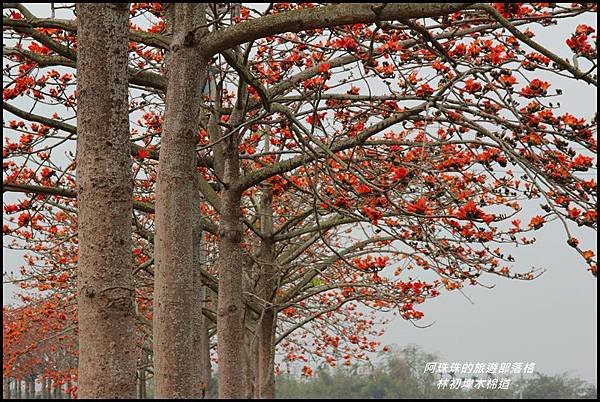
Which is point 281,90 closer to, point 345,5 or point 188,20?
point 188,20

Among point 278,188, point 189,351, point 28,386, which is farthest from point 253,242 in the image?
point 28,386

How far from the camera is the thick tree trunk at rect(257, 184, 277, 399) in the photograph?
7.88 metres

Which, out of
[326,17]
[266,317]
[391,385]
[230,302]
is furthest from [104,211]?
[391,385]

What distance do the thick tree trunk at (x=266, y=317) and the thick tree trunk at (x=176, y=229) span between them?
13.7ft

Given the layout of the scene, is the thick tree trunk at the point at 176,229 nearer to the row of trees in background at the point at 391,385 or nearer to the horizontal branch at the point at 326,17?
the horizontal branch at the point at 326,17

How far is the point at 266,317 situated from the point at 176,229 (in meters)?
4.93

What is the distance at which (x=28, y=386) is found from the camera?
82.0ft

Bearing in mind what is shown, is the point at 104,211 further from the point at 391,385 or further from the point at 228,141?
the point at 391,385

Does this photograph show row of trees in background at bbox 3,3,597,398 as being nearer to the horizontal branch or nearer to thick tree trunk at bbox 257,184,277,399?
the horizontal branch

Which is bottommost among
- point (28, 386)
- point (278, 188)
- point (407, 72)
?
point (28, 386)

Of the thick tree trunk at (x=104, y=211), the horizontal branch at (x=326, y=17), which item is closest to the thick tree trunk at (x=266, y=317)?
the horizontal branch at (x=326, y=17)

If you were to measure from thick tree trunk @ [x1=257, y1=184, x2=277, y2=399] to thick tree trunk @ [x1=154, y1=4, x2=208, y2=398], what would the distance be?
417 centimetres

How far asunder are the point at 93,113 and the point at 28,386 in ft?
83.5

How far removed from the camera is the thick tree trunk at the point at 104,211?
2639 mm
